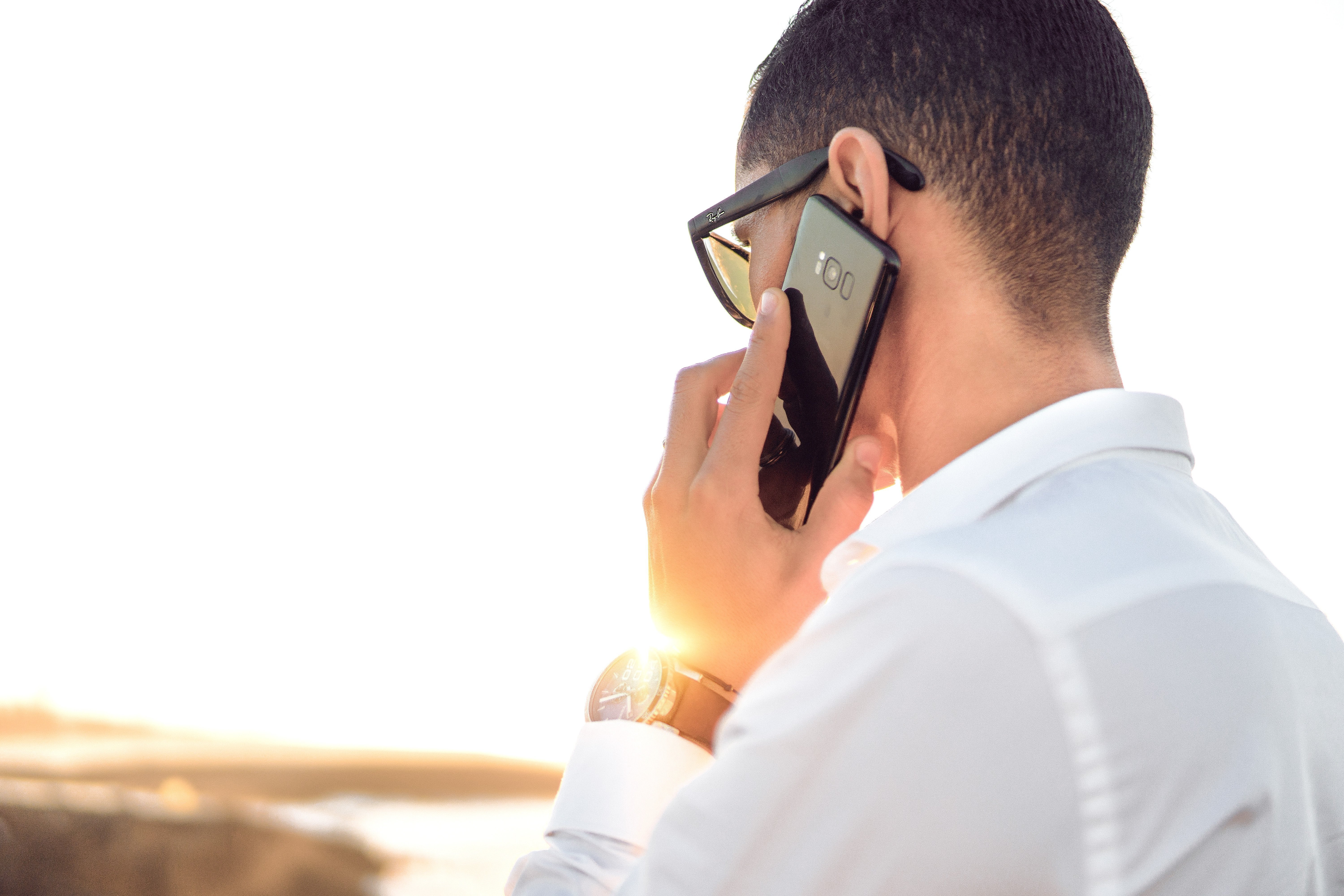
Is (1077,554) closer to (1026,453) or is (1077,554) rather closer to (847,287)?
(1026,453)

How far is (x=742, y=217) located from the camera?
6.07ft

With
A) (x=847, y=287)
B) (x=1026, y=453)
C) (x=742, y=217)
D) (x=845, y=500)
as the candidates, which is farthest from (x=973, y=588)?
(x=742, y=217)

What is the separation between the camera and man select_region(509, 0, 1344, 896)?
834mm

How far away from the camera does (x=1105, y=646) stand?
84cm

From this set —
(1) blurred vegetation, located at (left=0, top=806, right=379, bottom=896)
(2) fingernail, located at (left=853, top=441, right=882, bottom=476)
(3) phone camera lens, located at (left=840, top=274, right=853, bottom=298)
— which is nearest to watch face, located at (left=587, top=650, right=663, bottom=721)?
(2) fingernail, located at (left=853, top=441, right=882, bottom=476)

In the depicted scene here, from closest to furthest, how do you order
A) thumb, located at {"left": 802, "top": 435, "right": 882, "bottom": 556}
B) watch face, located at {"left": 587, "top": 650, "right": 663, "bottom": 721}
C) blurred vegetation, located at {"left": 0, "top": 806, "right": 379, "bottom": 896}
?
1. thumb, located at {"left": 802, "top": 435, "right": 882, "bottom": 556}
2. watch face, located at {"left": 587, "top": 650, "right": 663, "bottom": 721}
3. blurred vegetation, located at {"left": 0, "top": 806, "right": 379, "bottom": 896}

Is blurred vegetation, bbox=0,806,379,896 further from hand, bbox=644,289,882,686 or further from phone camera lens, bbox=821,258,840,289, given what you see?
phone camera lens, bbox=821,258,840,289

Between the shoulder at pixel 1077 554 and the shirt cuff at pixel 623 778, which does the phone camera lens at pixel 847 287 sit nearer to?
the shoulder at pixel 1077 554

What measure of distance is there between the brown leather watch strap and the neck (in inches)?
21.4

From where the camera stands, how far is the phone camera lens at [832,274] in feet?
5.10

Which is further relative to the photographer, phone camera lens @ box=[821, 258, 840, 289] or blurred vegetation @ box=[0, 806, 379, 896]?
blurred vegetation @ box=[0, 806, 379, 896]

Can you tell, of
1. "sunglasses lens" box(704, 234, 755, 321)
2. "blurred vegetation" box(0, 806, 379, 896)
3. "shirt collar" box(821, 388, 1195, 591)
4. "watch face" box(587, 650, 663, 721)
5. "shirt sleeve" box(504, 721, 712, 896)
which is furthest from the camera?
"blurred vegetation" box(0, 806, 379, 896)

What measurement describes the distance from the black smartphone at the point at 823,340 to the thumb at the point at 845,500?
0.07 metres

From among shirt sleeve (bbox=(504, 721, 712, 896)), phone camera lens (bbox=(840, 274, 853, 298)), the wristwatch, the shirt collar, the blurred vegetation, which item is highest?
phone camera lens (bbox=(840, 274, 853, 298))
